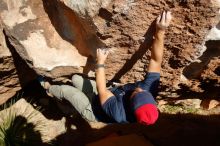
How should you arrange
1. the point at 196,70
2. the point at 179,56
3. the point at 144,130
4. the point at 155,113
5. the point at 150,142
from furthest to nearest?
1. the point at 144,130
2. the point at 150,142
3. the point at 196,70
4. the point at 179,56
5. the point at 155,113

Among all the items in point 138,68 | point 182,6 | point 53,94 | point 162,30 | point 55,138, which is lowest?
point 55,138

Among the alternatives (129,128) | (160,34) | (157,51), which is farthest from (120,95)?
(129,128)

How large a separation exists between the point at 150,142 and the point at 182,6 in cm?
285

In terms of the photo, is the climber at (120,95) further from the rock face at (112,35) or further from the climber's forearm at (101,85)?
the rock face at (112,35)

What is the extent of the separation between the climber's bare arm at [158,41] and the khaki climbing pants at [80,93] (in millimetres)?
888

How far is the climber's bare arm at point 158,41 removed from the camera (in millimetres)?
3844

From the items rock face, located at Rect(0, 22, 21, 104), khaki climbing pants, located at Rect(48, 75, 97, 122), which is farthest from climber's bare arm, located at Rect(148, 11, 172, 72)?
rock face, located at Rect(0, 22, 21, 104)

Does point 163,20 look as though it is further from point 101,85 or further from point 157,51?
point 101,85

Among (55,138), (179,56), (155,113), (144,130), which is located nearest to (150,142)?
(144,130)

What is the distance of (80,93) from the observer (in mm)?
4672

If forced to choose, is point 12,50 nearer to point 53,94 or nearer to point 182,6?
point 53,94

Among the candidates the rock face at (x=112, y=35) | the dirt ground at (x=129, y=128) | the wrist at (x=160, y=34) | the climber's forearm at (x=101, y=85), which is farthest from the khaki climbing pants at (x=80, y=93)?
the dirt ground at (x=129, y=128)

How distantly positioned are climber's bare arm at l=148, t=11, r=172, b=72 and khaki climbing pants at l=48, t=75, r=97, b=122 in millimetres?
888

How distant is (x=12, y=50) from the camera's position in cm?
474
